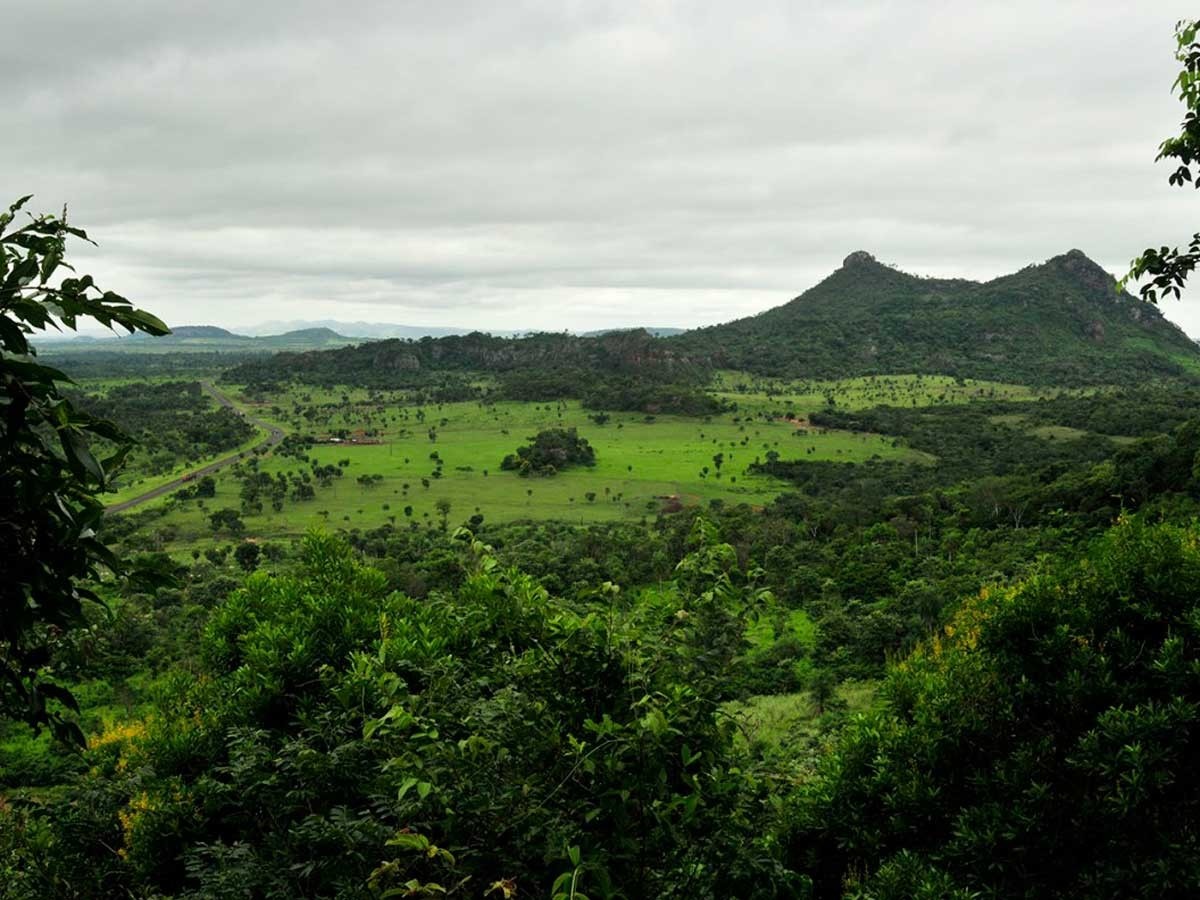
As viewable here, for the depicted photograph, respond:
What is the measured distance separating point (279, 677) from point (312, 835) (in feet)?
13.7

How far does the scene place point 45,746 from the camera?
2486 centimetres

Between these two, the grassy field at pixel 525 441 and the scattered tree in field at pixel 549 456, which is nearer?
the grassy field at pixel 525 441

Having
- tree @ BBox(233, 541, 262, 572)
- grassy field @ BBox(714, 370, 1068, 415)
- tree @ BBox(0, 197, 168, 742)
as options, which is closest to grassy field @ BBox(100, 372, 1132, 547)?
grassy field @ BBox(714, 370, 1068, 415)

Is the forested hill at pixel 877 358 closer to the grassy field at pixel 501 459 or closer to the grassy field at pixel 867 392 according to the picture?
the grassy field at pixel 867 392

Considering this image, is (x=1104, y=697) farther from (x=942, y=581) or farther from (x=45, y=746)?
(x=45, y=746)

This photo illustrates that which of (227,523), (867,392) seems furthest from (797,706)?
(867,392)

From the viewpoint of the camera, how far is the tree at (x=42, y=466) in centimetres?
260

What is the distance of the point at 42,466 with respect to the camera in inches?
111

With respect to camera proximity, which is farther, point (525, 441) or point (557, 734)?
point (525, 441)

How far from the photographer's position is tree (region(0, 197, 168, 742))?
2.60 metres

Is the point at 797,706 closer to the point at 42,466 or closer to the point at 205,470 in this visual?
the point at 42,466

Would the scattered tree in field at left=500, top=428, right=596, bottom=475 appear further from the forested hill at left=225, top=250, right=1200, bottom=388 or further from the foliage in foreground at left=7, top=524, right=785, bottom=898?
the foliage in foreground at left=7, top=524, right=785, bottom=898

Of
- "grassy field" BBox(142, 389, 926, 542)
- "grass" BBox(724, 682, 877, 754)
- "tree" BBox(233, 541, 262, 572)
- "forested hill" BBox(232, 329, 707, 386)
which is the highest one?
"forested hill" BBox(232, 329, 707, 386)

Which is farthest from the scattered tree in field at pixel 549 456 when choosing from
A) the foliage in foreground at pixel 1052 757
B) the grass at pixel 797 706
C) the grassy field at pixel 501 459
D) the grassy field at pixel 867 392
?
the foliage in foreground at pixel 1052 757
